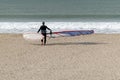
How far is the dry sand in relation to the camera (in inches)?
390

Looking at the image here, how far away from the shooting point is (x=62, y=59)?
1201 centimetres

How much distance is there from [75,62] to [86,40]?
15.7 feet

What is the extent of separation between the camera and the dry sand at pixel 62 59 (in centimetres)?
991
